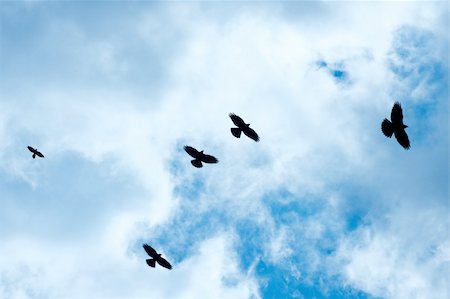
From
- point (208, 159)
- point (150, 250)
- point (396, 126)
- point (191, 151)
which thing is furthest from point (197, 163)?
point (396, 126)

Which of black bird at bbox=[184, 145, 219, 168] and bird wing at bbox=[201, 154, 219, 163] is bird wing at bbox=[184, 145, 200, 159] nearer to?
black bird at bbox=[184, 145, 219, 168]

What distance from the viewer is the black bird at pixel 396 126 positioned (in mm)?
29719

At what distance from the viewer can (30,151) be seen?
53562mm

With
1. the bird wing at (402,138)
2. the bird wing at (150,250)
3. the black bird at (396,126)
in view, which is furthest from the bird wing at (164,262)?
the bird wing at (402,138)

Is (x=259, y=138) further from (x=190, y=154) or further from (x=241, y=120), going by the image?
(x=190, y=154)

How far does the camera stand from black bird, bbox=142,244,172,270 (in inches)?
1506

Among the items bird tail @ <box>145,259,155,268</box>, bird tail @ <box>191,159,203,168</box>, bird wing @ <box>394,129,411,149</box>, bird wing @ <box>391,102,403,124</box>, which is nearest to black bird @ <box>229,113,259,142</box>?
bird tail @ <box>191,159,203,168</box>

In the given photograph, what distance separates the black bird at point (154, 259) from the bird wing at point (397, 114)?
2255 centimetres

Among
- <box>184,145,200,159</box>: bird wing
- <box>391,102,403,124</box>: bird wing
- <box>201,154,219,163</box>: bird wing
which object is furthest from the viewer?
<box>201,154,219,163</box>: bird wing

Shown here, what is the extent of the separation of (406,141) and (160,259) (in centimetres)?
2284

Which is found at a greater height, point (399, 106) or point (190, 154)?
point (399, 106)

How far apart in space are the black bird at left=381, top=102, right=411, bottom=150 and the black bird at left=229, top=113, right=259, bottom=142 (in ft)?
30.2

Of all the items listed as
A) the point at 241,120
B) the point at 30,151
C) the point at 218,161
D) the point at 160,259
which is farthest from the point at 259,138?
the point at 30,151

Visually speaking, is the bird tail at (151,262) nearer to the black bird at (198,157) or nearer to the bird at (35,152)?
the black bird at (198,157)
